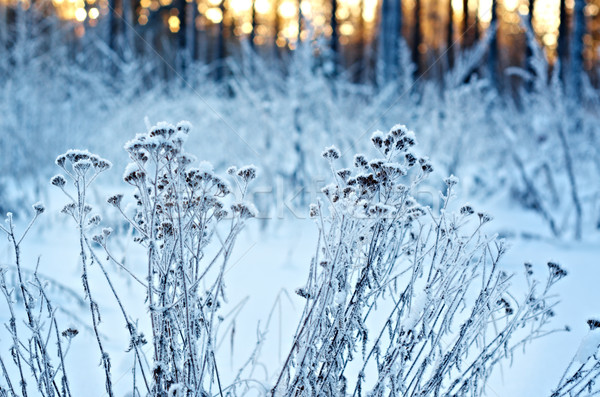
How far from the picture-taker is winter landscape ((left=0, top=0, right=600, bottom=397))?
114cm

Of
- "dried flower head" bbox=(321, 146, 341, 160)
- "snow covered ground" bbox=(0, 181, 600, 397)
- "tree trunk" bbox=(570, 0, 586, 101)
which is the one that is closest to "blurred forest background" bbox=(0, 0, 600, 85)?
"tree trunk" bbox=(570, 0, 586, 101)

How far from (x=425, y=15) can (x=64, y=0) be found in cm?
2956

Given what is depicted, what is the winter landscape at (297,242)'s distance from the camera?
3.74ft

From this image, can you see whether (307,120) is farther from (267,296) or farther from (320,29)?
(267,296)

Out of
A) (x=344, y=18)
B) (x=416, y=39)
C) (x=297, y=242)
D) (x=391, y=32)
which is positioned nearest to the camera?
(x=297, y=242)

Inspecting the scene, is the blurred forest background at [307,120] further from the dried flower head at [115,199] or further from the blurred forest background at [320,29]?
the dried flower head at [115,199]

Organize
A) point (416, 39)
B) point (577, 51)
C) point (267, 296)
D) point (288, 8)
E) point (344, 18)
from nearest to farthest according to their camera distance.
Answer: point (267, 296) < point (577, 51) < point (416, 39) < point (288, 8) < point (344, 18)

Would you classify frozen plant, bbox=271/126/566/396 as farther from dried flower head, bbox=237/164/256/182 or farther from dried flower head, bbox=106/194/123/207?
dried flower head, bbox=106/194/123/207

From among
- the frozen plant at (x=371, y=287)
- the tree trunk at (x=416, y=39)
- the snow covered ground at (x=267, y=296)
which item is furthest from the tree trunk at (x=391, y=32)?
the tree trunk at (x=416, y=39)

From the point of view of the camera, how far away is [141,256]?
307cm

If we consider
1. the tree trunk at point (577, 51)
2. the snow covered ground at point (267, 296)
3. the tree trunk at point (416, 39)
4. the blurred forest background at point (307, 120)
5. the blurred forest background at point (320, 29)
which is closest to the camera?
the snow covered ground at point (267, 296)

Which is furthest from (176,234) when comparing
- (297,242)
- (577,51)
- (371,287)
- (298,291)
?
(577,51)

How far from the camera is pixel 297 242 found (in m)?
3.34

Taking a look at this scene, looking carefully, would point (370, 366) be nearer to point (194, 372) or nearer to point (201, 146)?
point (194, 372)
